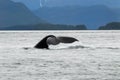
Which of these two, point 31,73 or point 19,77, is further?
point 31,73

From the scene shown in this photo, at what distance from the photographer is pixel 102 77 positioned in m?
21.3

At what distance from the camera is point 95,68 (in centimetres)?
2492

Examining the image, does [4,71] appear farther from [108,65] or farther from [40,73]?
[108,65]

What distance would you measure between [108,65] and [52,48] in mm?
15855

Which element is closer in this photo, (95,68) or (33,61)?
(95,68)

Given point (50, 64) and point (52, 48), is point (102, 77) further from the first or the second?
point (52, 48)

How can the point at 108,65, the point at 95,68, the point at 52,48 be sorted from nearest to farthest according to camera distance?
the point at 95,68 → the point at 108,65 → the point at 52,48

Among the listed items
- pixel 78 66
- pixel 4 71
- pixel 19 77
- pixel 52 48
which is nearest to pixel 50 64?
pixel 78 66

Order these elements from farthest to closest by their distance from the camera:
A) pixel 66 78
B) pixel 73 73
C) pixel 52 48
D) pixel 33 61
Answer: pixel 52 48 < pixel 33 61 < pixel 73 73 < pixel 66 78

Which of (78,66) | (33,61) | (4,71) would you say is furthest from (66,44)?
(4,71)

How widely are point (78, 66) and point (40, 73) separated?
3732 millimetres

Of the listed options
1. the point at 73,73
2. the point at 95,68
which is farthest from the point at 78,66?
the point at 73,73

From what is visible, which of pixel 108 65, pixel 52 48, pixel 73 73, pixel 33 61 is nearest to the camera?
pixel 73 73

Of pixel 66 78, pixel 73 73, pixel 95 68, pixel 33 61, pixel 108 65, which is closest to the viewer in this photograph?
pixel 66 78
